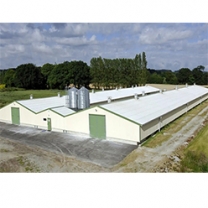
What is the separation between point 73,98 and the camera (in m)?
22.0

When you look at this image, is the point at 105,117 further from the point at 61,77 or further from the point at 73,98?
the point at 61,77

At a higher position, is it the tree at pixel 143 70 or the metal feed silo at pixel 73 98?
the tree at pixel 143 70

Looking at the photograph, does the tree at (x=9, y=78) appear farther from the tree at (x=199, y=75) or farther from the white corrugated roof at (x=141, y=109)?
the tree at (x=199, y=75)

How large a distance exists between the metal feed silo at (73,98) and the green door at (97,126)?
168 inches

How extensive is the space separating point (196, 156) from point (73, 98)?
495 inches

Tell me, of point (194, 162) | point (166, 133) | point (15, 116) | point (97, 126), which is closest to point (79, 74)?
point (15, 116)

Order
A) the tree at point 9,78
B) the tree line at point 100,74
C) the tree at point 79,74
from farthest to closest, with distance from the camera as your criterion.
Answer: the tree at point 9,78 < the tree line at point 100,74 < the tree at point 79,74

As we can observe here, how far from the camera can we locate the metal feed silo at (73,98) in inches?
852

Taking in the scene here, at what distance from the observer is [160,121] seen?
19047 mm

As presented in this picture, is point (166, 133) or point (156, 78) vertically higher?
point (156, 78)

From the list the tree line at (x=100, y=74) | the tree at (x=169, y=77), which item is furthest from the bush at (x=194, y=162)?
the tree at (x=169, y=77)

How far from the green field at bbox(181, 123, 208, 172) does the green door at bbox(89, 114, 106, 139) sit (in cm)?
623

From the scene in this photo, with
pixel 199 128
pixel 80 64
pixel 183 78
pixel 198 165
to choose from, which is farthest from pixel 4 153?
pixel 183 78

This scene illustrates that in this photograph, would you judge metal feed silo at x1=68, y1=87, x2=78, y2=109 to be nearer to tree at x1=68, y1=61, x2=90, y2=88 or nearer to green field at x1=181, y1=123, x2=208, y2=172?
green field at x1=181, y1=123, x2=208, y2=172
